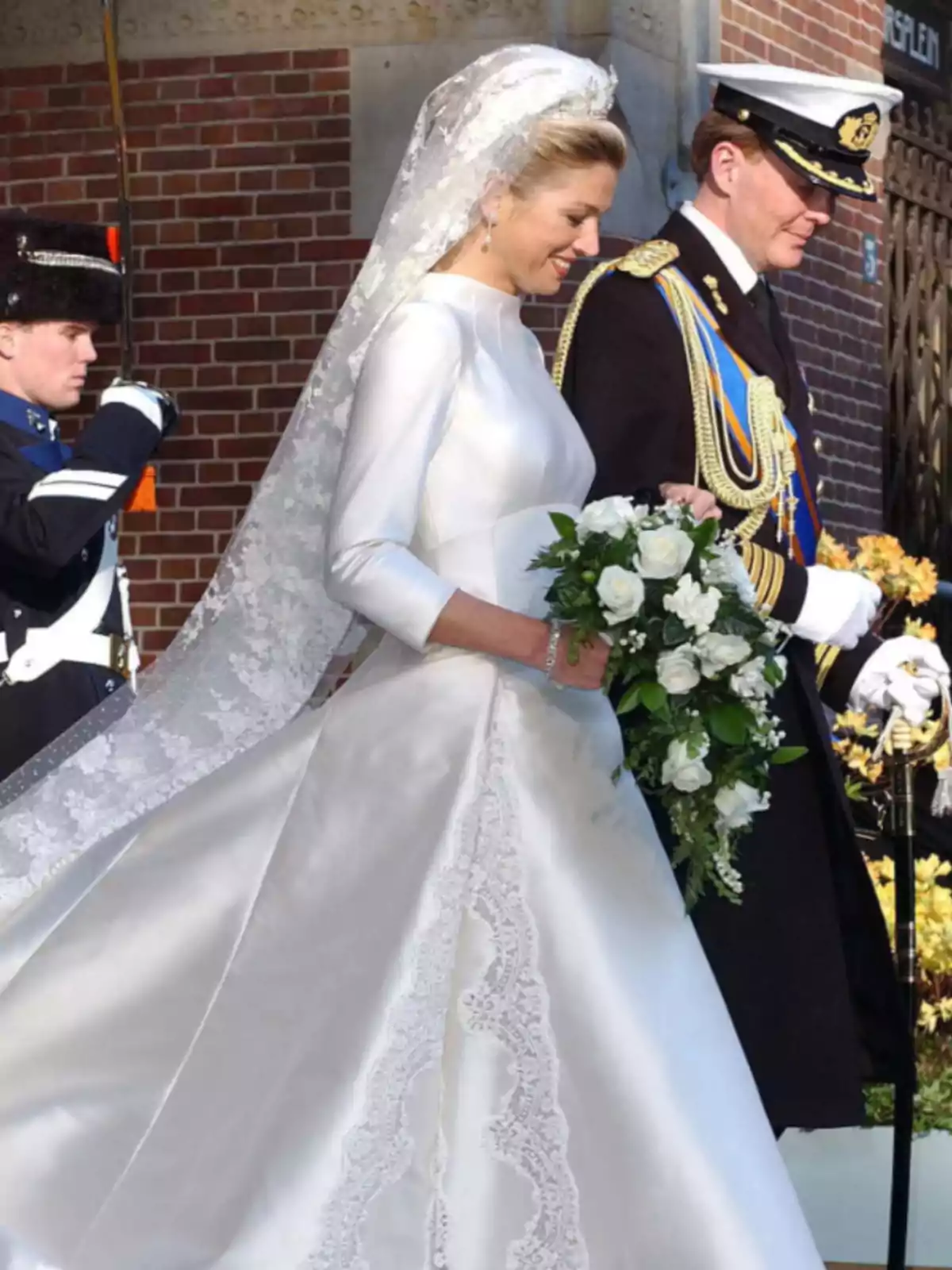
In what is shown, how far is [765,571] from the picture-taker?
427cm

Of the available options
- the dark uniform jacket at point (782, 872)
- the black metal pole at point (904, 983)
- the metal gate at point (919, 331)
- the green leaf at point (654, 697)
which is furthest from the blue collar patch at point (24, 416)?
the metal gate at point (919, 331)

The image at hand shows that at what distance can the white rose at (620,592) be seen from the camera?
12.1 feet

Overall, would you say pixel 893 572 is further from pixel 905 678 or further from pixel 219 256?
pixel 219 256

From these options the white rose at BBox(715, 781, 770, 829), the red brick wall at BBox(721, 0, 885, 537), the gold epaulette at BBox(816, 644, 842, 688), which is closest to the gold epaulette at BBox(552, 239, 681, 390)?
the gold epaulette at BBox(816, 644, 842, 688)

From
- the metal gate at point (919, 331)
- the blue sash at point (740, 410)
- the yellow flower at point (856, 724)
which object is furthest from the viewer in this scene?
the metal gate at point (919, 331)

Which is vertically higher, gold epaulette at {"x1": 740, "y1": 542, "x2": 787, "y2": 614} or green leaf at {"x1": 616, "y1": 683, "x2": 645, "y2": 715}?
gold epaulette at {"x1": 740, "y1": 542, "x2": 787, "y2": 614}

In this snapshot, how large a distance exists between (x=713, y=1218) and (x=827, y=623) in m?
1.15

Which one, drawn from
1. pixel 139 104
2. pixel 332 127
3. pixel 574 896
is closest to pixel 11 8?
pixel 139 104

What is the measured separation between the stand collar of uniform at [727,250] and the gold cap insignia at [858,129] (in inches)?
10.2

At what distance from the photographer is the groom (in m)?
4.22

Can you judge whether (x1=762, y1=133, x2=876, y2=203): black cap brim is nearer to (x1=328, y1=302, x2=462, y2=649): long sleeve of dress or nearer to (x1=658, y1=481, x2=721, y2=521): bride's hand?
(x1=658, y1=481, x2=721, y2=521): bride's hand

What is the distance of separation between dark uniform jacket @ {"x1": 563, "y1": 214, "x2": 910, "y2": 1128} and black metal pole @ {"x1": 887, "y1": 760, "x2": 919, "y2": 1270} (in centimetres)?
10

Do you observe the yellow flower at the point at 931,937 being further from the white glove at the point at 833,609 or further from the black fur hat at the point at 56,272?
the black fur hat at the point at 56,272

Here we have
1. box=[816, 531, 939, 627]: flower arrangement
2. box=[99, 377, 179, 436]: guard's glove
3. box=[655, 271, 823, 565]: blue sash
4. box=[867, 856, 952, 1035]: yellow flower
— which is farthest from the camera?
box=[867, 856, 952, 1035]: yellow flower
